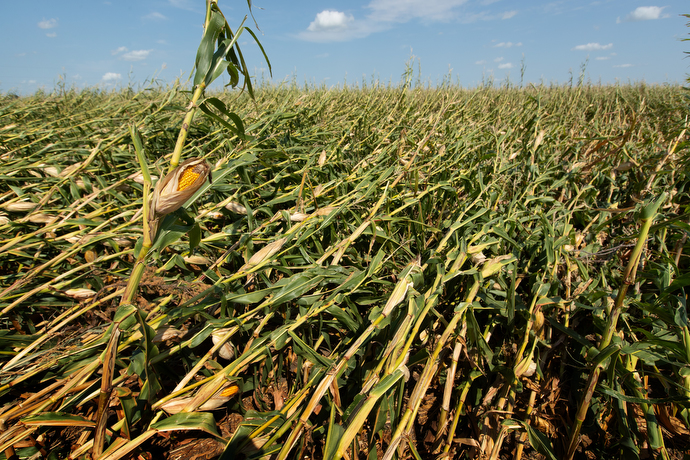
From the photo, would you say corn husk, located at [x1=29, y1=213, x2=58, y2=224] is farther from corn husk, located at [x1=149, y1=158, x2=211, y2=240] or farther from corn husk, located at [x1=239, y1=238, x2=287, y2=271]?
corn husk, located at [x1=149, y1=158, x2=211, y2=240]

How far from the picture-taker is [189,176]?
0.56 m

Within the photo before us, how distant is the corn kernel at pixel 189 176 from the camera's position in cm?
55

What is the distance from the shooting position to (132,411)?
87cm

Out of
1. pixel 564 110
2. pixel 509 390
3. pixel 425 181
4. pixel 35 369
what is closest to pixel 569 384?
pixel 509 390

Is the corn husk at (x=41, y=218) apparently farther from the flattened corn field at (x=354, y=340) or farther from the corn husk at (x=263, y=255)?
the corn husk at (x=263, y=255)

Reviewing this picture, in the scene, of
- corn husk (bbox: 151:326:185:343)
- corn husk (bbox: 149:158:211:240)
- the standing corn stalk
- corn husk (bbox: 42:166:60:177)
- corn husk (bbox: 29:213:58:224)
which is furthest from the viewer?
corn husk (bbox: 42:166:60:177)

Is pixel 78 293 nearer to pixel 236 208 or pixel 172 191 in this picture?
pixel 236 208

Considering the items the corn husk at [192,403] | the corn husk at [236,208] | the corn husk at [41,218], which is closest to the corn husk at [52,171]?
the corn husk at [41,218]

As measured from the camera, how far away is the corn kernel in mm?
553

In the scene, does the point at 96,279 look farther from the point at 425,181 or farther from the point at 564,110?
the point at 564,110

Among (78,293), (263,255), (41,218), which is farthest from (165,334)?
(41,218)

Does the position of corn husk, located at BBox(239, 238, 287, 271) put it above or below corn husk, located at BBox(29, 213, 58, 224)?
below

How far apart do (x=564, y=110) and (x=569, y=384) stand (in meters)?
3.98

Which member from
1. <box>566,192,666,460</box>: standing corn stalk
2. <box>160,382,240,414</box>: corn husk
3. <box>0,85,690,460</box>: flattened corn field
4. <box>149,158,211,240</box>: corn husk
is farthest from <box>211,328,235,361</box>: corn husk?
<box>566,192,666,460</box>: standing corn stalk
